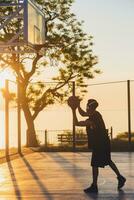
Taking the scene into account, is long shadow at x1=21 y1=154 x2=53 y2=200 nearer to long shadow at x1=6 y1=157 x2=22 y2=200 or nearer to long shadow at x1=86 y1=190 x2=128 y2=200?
long shadow at x1=6 y1=157 x2=22 y2=200

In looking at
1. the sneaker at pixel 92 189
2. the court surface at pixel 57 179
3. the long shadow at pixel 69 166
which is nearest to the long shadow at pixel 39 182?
the court surface at pixel 57 179

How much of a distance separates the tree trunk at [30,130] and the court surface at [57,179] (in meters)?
11.8

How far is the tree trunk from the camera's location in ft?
118

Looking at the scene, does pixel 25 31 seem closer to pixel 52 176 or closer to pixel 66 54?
pixel 52 176

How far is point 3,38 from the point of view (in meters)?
39.3

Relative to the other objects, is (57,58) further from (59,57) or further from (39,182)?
(39,182)

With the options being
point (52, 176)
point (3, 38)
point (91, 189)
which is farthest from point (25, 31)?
point (3, 38)

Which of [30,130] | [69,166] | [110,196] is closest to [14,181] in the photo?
[110,196]

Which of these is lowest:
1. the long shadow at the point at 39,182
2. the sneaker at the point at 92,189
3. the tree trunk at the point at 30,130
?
the long shadow at the point at 39,182

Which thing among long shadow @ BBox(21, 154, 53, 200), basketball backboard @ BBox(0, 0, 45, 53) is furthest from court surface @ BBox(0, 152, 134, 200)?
basketball backboard @ BBox(0, 0, 45, 53)

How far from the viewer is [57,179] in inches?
645

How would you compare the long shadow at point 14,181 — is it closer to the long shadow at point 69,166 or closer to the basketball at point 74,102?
the long shadow at point 69,166

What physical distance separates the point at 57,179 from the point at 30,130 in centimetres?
2186

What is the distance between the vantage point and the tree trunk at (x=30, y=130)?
118 feet
